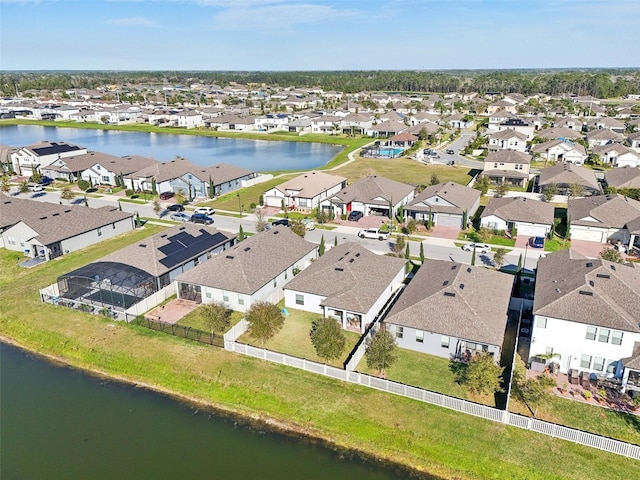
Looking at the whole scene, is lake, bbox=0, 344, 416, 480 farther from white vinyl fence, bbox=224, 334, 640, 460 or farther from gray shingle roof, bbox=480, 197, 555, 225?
gray shingle roof, bbox=480, 197, 555, 225

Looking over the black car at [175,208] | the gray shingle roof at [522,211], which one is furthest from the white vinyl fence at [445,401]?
the black car at [175,208]

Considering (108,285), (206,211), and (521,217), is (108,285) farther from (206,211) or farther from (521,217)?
(521,217)

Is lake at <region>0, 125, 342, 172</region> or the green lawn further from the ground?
lake at <region>0, 125, 342, 172</region>

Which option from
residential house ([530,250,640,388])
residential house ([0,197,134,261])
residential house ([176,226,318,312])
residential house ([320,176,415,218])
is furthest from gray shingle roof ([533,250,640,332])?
residential house ([0,197,134,261])

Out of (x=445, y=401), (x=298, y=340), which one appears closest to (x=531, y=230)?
(x=445, y=401)

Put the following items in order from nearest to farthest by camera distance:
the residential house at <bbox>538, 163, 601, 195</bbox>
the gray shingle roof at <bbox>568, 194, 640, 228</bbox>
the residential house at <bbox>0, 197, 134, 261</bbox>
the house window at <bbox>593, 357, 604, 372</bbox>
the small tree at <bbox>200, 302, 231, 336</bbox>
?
1. the house window at <bbox>593, 357, 604, 372</bbox>
2. the small tree at <bbox>200, 302, 231, 336</bbox>
3. the residential house at <bbox>0, 197, 134, 261</bbox>
4. the gray shingle roof at <bbox>568, 194, 640, 228</bbox>
5. the residential house at <bbox>538, 163, 601, 195</bbox>

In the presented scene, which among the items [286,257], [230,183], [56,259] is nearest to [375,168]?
[230,183]
